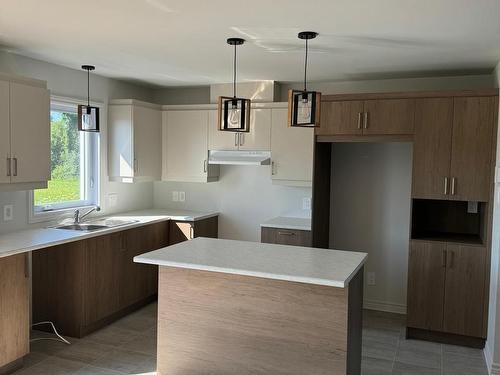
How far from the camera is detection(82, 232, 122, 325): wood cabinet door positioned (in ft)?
13.0

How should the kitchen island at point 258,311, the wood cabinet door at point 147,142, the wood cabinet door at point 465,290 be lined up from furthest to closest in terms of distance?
1. the wood cabinet door at point 147,142
2. the wood cabinet door at point 465,290
3. the kitchen island at point 258,311

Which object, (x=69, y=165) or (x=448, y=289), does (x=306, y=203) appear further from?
(x=69, y=165)

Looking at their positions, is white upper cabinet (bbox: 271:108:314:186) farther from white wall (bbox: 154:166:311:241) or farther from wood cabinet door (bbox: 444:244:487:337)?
wood cabinet door (bbox: 444:244:487:337)

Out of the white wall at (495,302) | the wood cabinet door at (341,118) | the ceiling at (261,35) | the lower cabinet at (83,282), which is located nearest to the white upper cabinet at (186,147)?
the ceiling at (261,35)

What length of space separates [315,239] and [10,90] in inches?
112

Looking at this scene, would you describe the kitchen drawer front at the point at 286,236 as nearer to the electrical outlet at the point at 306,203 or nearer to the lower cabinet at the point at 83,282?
the electrical outlet at the point at 306,203

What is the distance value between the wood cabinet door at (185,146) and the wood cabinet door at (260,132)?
54cm

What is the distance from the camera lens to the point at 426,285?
4.01 m

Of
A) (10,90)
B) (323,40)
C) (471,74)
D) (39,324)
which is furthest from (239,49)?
(39,324)

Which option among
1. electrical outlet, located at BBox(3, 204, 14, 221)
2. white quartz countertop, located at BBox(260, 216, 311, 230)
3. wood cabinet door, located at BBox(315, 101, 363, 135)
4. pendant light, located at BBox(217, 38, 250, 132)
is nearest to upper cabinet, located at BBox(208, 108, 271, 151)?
wood cabinet door, located at BBox(315, 101, 363, 135)

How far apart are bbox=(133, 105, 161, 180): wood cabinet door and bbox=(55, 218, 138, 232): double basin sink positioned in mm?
581

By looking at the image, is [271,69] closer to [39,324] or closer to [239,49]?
[239,49]

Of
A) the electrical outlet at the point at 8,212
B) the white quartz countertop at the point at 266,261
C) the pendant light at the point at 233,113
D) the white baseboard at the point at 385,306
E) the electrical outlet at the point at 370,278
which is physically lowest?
the white baseboard at the point at 385,306

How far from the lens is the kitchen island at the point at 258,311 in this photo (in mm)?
2666
